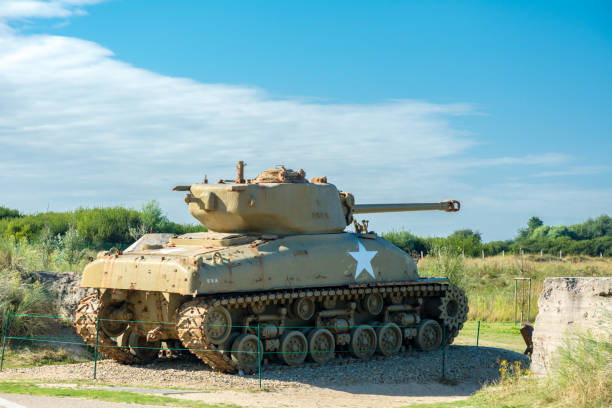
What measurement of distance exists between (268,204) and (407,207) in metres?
4.88

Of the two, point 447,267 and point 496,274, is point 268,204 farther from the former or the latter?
point 496,274

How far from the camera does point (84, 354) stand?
17.5m

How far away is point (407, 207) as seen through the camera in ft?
63.4

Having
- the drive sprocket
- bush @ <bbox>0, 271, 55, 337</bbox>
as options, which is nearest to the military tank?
the drive sprocket

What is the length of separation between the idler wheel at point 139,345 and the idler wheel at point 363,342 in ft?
13.1

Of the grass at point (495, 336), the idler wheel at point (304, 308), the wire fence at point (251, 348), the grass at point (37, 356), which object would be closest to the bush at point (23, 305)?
the wire fence at point (251, 348)

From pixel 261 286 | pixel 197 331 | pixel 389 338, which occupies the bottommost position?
pixel 389 338

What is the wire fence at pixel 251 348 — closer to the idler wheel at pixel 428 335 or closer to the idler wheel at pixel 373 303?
the idler wheel at pixel 428 335

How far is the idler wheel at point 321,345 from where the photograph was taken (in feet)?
51.2

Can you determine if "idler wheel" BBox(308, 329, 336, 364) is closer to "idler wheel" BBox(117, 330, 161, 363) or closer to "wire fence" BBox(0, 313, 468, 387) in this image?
"wire fence" BBox(0, 313, 468, 387)

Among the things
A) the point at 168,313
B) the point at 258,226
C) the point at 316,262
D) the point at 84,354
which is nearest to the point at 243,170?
the point at 258,226

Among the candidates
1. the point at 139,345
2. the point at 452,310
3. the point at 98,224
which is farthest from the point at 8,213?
the point at 452,310

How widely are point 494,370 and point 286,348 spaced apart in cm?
434

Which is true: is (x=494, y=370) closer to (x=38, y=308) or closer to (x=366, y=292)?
(x=366, y=292)
